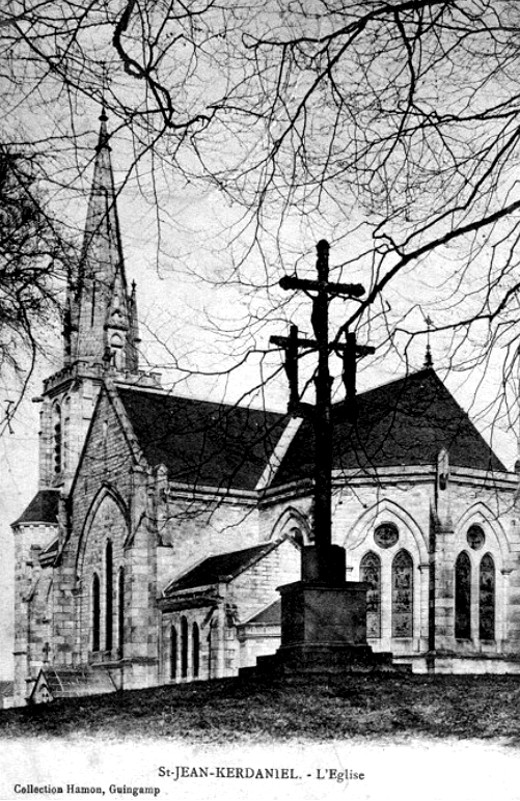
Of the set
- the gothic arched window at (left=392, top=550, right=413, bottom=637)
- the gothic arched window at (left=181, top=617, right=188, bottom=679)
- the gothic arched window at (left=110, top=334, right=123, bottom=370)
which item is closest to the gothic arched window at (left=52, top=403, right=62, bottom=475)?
the gothic arched window at (left=110, top=334, right=123, bottom=370)

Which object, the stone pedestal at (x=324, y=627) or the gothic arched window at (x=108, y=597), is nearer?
the stone pedestal at (x=324, y=627)

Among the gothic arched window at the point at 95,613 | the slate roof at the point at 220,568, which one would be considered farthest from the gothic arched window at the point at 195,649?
the gothic arched window at the point at 95,613

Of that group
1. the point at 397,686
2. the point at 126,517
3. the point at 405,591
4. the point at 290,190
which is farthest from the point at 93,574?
the point at 290,190

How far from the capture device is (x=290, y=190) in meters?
6.59

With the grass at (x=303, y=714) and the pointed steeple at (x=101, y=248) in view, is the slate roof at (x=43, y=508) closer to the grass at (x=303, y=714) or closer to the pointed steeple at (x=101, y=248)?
the pointed steeple at (x=101, y=248)

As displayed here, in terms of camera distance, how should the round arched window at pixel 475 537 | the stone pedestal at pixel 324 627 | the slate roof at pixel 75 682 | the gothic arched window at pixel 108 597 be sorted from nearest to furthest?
1. the stone pedestal at pixel 324 627
2. the round arched window at pixel 475 537
3. the slate roof at pixel 75 682
4. the gothic arched window at pixel 108 597

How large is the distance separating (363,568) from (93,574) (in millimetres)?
6660

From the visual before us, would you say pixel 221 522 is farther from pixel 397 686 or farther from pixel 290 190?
pixel 290 190

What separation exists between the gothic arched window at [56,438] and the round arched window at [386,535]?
42.4 feet

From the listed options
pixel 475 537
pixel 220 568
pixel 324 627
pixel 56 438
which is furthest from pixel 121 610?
pixel 324 627

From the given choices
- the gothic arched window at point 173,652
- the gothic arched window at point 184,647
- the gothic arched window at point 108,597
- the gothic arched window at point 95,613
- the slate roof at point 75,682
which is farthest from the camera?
the gothic arched window at point 95,613

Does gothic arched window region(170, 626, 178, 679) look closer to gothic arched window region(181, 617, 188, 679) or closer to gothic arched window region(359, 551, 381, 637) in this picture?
gothic arched window region(181, 617, 188, 679)

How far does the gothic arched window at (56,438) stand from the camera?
30166 millimetres

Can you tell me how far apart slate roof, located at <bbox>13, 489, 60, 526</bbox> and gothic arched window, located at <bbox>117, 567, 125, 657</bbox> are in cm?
492
